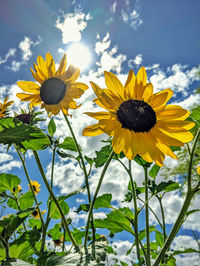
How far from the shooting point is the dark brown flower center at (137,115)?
1.73ft

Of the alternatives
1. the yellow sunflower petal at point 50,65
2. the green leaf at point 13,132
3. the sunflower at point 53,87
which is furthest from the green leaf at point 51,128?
the green leaf at point 13,132

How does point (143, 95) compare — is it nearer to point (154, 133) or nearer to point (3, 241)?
point (154, 133)

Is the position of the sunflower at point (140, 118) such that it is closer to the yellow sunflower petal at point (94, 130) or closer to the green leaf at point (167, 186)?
the yellow sunflower petal at point (94, 130)

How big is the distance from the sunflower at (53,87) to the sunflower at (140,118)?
0.78 feet

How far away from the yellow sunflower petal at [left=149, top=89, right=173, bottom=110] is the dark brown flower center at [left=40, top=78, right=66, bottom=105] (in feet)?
1.21

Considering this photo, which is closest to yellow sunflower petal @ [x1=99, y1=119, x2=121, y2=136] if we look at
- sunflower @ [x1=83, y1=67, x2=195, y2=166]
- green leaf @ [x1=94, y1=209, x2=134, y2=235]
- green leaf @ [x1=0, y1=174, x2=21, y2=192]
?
sunflower @ [x1=83, y1=67, x2=195, y2=166]

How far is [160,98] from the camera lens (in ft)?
1.68

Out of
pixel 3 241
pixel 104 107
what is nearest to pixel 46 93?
pixel 104 107

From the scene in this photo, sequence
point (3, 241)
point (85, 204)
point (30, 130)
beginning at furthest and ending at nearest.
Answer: point (85, 204)
point (3, 241)
point (30, 130)

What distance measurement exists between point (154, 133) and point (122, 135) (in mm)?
82

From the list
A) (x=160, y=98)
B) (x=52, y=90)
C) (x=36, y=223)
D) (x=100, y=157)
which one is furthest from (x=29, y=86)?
(x=36, y=223)

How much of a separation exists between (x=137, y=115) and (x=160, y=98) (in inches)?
2.4

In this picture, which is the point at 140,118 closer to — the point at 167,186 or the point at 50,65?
the point at 167,186

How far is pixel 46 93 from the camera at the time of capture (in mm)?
775
